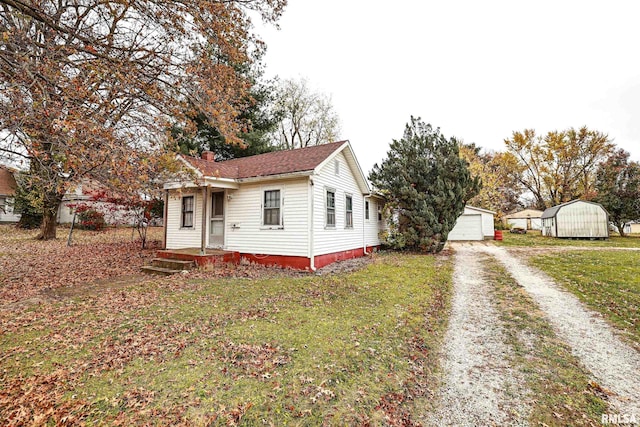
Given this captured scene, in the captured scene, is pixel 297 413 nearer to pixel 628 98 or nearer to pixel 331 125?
pixel 331 125

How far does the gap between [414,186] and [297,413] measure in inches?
553

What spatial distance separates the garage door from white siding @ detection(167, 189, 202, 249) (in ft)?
69.2

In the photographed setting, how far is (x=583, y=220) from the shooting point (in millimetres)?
21719

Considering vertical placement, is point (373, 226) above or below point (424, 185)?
below

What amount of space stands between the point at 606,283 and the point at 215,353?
10.1 meters

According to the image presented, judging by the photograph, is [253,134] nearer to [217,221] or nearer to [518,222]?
[217,221]

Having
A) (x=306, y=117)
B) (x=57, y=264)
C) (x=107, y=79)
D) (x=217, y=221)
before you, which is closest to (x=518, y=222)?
(x=306, y=117)

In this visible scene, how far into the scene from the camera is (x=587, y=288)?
741cm

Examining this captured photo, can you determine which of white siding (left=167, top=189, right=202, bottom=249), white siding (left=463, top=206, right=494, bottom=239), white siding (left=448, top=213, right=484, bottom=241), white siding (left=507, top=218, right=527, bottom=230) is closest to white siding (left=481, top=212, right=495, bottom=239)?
white siding (left=463, top=206, right=494, bottom=239)

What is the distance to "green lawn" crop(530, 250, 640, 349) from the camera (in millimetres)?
5378

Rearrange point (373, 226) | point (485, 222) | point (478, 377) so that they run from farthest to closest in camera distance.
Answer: point (485, 222) → point (373, 226) → point (478, 377)

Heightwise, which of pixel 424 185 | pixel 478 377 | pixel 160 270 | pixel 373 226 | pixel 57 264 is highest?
pixel 424 185

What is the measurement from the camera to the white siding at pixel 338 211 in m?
9.91

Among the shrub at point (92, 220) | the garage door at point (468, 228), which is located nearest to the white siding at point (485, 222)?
the garage door at point (468, 228)
